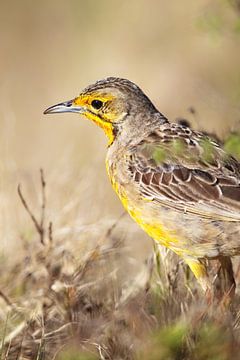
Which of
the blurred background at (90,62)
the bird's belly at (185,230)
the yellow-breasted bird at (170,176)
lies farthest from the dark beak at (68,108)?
the blurred background at (90,62)

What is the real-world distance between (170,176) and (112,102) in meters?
0.82

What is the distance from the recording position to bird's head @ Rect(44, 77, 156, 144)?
7043mm

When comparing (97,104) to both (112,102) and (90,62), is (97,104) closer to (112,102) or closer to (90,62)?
(112,102)

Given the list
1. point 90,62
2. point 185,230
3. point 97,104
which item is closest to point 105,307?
point 185,230

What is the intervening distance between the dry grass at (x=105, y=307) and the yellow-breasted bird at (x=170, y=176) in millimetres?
221

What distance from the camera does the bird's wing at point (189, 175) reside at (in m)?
6.27

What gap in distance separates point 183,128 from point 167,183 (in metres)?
0.58

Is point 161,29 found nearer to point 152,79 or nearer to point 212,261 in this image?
point 152,79

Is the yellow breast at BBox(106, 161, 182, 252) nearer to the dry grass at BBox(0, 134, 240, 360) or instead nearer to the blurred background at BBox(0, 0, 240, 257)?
the dry grass at BBox(0, 134, 240, 360)

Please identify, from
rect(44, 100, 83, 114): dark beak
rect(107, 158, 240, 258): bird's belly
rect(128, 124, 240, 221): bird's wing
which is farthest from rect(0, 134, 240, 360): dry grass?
rect(44, 100, 83, 114): dark beak

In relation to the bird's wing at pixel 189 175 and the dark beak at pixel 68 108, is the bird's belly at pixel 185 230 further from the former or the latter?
the dark beak at pixel 68 108

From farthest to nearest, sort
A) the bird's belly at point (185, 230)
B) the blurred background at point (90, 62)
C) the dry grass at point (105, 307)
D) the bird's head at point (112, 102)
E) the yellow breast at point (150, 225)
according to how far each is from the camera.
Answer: the blurred background at point (90, 62) < the bird's head at point (112, 102) < the yellow breast at point (150, 225) < the bird's belly at point (185, 230) < the dry grass at point (105, 307)

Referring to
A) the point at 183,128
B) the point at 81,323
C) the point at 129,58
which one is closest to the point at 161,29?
the point at 129,58

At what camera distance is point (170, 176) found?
654 cm
